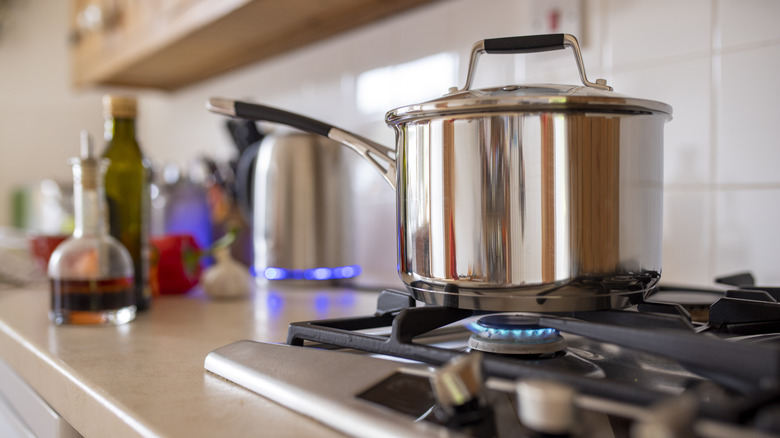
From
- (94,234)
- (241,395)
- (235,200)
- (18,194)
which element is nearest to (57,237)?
(235,200)

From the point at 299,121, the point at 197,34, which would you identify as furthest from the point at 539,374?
the point at 197,34

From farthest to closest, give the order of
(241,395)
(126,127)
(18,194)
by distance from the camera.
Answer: (18,194) → (126,127) → (241,395)

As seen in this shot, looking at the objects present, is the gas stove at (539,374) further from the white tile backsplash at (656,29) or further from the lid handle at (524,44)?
the white tile backsplash at (656,29)

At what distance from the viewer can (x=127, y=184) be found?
95cm

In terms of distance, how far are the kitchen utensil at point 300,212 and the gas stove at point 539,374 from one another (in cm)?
53

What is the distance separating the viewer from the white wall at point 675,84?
750 mm

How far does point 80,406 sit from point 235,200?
0.90 metres

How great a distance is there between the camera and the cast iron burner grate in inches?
12.9

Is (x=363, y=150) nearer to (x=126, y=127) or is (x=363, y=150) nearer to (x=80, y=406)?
(x=80, y=406)

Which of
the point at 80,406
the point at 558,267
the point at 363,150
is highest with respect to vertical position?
the point at 363,150

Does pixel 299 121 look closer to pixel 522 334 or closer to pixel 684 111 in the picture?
pixel 522 334

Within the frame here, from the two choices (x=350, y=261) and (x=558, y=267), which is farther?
(x=350, y=261)

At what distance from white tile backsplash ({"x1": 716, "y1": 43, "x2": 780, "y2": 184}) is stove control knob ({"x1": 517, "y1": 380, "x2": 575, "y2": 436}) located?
0.59 m

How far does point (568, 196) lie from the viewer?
1.49 feet
